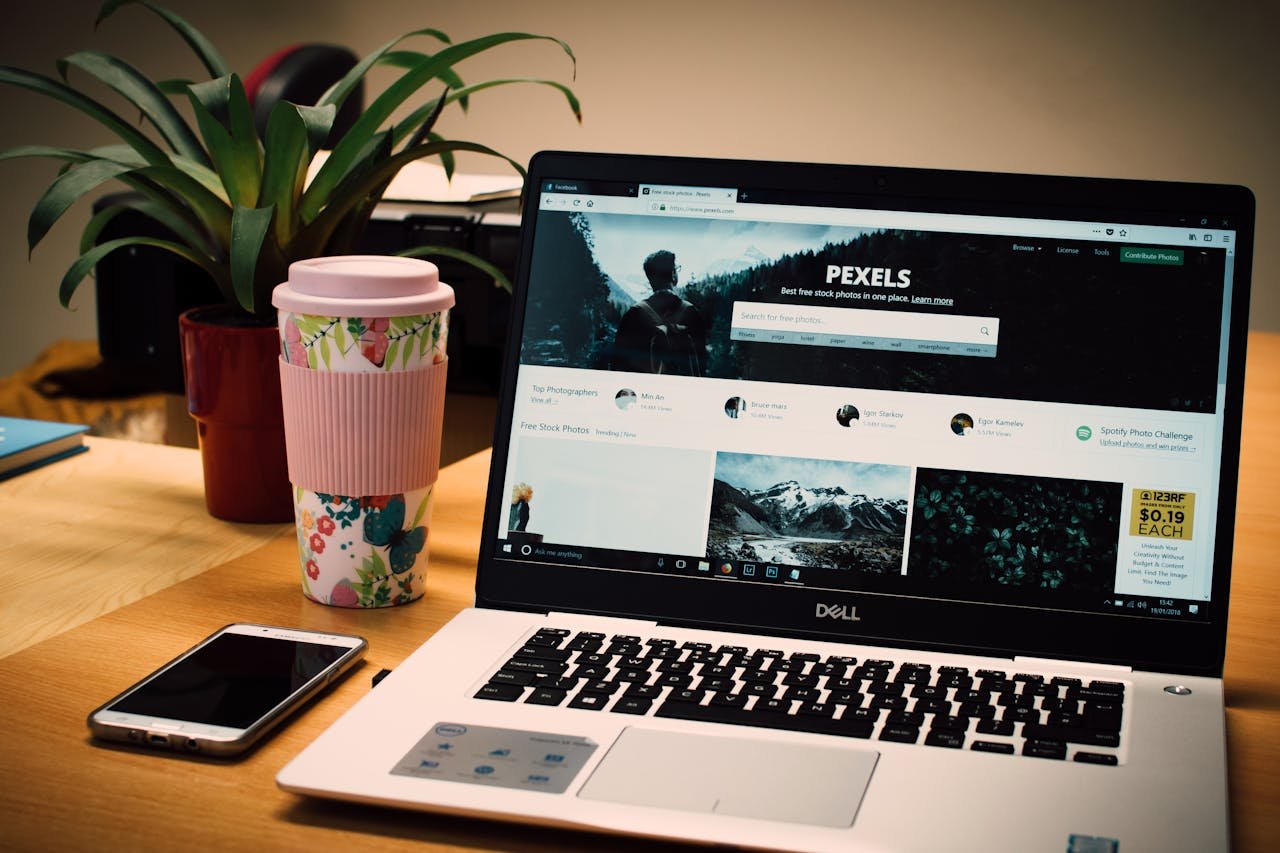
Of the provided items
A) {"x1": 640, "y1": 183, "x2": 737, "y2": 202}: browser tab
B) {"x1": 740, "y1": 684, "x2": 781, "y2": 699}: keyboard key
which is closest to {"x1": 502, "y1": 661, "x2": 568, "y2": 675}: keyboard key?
{"x1": 740, "y1": 684, "x2": 781, "y2": 699}: keyboard key

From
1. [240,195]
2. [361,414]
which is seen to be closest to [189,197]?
[240,195]

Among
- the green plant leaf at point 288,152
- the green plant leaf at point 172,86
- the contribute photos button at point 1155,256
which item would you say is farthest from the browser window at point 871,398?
the green plant leaf at point 172,86

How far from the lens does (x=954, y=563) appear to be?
2.42ft

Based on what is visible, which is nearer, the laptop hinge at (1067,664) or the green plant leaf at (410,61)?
the laptop hinge at (1067,664)

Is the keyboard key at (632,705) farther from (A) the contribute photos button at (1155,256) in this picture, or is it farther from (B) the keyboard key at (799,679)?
(A) the contribute photos button at (1155,256)

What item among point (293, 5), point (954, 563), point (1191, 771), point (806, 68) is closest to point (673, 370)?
point (954, 563)

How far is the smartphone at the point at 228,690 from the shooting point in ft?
2.07

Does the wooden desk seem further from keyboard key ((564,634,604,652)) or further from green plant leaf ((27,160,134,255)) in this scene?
green plant leaf ((27,160,134,255))

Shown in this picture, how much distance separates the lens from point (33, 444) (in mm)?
1140

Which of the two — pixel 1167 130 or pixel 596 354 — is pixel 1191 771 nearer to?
pixel 596 354

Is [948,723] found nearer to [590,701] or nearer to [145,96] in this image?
[590,701]

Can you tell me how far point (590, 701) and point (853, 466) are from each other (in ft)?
0.73

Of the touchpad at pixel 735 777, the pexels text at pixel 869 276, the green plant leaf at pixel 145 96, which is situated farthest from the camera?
the green plant leaf at pixel 145 96

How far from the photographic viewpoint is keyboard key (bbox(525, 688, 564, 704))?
2.15 feet
